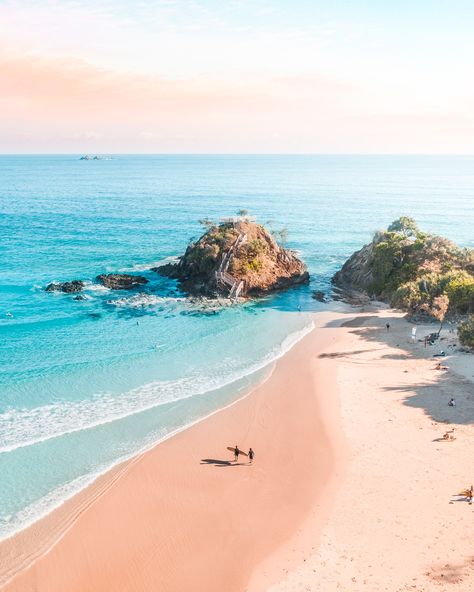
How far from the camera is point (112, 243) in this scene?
94250 mm

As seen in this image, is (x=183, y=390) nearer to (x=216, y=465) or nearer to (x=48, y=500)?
(x=216, y=465)

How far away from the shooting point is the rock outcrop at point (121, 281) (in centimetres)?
6725

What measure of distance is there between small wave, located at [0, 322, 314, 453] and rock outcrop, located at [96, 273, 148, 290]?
Answer: 28.7 meters

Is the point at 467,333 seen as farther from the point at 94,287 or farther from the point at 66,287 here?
the point at 66,287

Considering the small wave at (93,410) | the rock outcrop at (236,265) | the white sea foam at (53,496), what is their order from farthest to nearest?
the rock outcrop at (236,265), the small wave at (93,410), the white sea foam at (53,496)

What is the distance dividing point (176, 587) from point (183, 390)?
61.3 ft

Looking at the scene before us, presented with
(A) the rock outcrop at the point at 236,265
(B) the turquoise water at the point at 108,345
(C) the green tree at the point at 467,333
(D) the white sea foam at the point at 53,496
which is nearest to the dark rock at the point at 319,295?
(B) the turquoise water at the point at 108,345

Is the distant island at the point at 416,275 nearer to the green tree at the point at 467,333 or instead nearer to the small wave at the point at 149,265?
the green tree at the point at 467,333

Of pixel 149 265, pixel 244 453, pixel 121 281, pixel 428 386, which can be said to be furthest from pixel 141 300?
pixel 428 386

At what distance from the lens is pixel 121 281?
6869 cm

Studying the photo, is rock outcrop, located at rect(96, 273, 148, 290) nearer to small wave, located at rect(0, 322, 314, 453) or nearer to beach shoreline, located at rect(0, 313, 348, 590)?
small wave, located at rect(0, 322, 314, 453)

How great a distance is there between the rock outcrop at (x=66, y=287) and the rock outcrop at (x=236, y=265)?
1305cm

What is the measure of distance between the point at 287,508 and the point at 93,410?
648 inches

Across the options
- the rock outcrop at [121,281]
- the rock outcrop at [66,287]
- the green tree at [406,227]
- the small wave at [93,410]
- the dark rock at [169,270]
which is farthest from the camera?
the green tree at [406,227]
